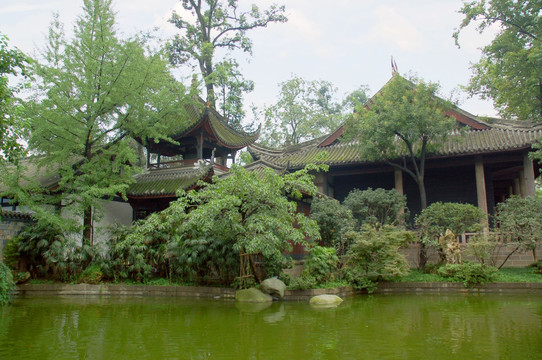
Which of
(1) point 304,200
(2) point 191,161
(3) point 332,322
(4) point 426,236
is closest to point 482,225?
(4) point 426,236

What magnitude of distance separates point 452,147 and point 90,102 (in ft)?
41.9

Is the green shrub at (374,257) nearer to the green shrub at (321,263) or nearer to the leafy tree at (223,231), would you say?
the green shrub at (321,263)

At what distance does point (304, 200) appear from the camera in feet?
54.2

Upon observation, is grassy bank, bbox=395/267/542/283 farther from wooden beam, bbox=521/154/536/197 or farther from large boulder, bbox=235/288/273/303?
large boulder, bbox=235/288/273/303

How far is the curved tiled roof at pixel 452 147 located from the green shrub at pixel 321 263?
3065mm

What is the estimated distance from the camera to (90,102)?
44.2 feet

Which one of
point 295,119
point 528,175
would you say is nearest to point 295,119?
point 295,119

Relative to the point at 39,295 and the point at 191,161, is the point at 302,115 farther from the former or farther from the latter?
the point at 39,295

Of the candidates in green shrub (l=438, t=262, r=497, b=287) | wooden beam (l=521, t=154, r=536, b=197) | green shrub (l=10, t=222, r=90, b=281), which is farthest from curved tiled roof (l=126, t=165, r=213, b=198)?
wooden beam (l=521, t=154, r=536, b=197)

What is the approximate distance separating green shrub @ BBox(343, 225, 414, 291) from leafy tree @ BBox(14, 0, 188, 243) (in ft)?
23.3

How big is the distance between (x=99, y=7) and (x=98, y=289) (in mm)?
8721

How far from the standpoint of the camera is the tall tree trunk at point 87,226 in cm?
1396

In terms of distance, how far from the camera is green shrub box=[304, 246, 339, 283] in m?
11.4

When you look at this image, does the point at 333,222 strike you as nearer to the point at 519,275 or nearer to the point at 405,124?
the point at 405,124
